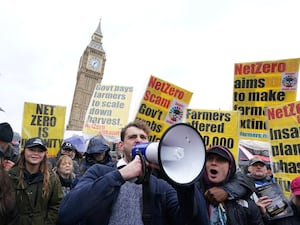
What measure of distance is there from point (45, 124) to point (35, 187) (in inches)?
112

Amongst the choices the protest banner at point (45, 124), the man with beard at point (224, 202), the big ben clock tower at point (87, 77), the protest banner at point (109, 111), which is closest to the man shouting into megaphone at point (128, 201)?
the man with beard at point (224, 202)

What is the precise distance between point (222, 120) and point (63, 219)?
3273mm

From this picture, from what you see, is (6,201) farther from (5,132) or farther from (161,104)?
(161,104)

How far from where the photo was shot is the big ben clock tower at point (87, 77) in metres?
53.7

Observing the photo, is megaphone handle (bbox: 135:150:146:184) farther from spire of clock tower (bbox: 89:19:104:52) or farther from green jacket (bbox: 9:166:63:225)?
spire of clock tower (bbox: 89:19:104:52)

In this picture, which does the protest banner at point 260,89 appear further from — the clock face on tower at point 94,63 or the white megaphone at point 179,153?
the clock face on tower at point 94,63

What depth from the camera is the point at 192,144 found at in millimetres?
1315

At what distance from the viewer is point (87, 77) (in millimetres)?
59062

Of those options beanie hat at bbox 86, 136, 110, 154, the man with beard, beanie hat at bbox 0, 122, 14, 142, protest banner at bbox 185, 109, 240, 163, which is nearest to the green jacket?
beanie hat at bbox 0, 122, 14, 142

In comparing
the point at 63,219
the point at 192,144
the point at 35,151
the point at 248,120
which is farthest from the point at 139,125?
the point at 248,120

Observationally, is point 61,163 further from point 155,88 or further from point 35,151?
point 155,88

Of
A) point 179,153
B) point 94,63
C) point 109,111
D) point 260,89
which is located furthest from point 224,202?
point 94,63

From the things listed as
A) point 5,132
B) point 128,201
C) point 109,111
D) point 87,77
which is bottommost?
point 128,201

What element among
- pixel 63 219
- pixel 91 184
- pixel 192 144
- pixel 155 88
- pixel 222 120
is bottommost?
pixel 63 219
